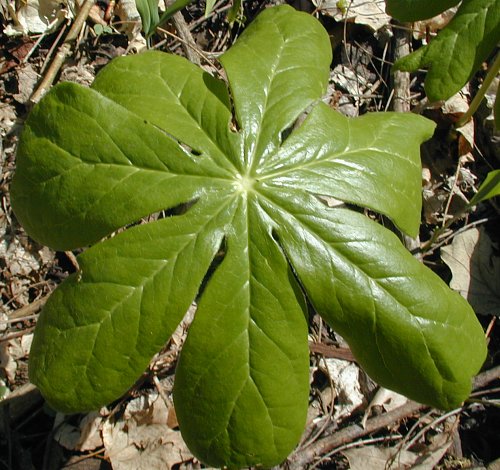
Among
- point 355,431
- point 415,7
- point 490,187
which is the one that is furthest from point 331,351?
point 415,7

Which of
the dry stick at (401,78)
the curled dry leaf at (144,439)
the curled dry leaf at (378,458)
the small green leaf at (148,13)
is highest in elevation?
the small green leaf at (148,13)

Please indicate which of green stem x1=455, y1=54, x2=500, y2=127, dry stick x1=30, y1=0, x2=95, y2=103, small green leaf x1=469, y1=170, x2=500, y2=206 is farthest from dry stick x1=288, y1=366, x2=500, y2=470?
dry stick x1=30, y1=0, x2=95, y2=103

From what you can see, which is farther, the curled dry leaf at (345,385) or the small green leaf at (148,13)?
the curled dry leaf at (345,385)

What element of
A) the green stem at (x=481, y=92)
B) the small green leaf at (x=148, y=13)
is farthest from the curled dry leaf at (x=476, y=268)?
the small green leaf at (x=148, y=13)

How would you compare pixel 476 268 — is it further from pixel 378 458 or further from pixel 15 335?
pixel 15 335

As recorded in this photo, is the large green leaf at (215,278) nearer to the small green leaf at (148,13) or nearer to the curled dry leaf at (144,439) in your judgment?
the small green leaf at (148,13)

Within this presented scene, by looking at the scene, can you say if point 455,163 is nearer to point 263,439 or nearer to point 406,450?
point 406,450
